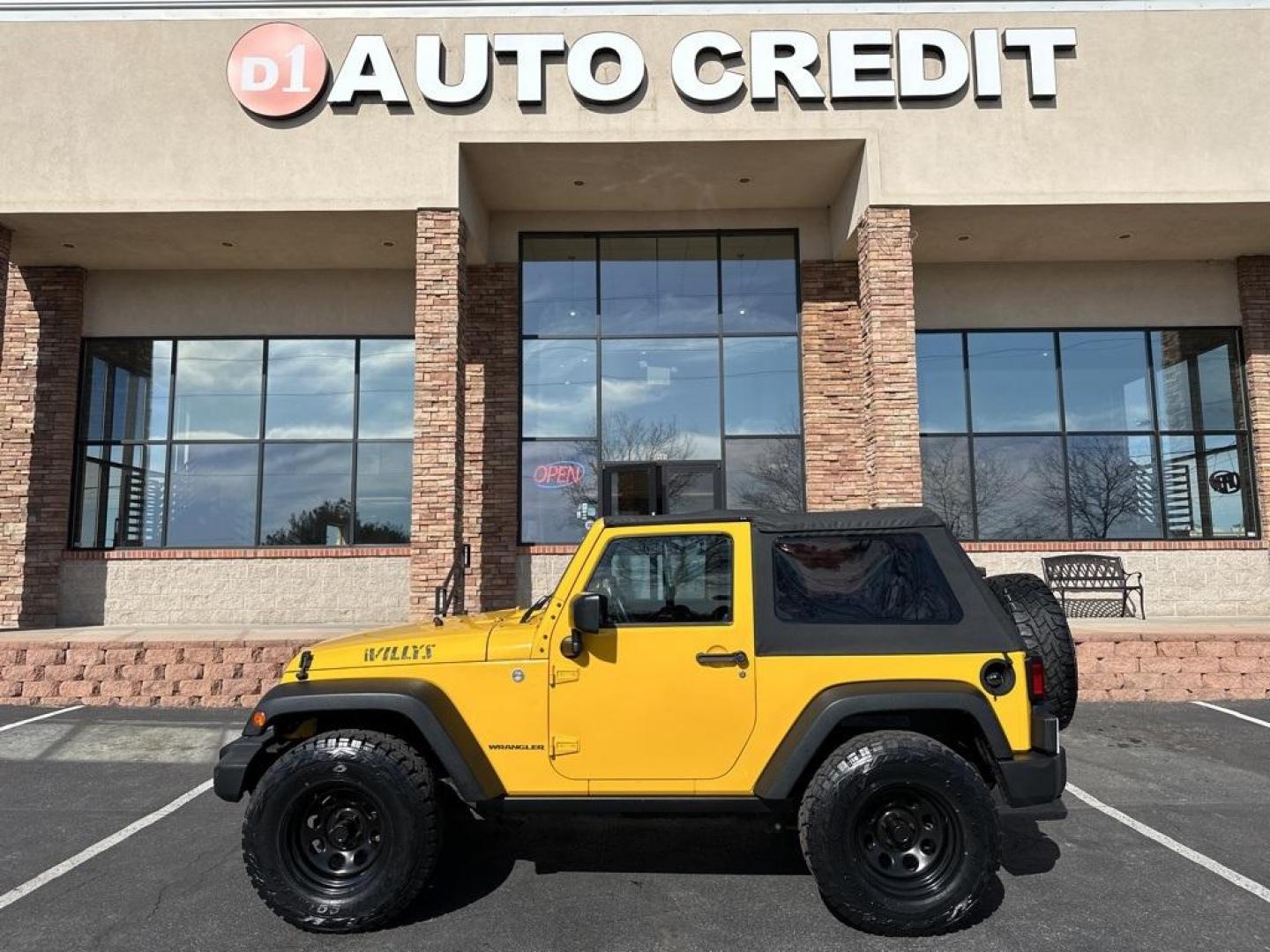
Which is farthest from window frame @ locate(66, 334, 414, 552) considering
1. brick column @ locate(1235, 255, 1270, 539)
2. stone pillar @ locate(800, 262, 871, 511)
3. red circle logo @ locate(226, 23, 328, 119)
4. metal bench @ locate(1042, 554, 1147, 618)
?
brick column @ locate(1235, 255, 1270, 539)

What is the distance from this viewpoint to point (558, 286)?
1258 centimetres

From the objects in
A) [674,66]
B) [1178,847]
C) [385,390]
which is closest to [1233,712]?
[1178,847]

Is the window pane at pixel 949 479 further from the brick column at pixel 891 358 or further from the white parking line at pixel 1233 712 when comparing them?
the white parking line at pixel 1233 712

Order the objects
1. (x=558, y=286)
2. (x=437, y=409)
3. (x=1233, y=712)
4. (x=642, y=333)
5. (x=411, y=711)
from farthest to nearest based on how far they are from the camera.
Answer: (x=558, y=286), (x=642, y=333), (x=437, y=409), (x=1233, y=712), (x=411, y=711)

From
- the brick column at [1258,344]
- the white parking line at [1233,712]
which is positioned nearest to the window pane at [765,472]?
the white parking line at [1233,712]

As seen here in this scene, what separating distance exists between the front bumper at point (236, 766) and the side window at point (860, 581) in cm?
258

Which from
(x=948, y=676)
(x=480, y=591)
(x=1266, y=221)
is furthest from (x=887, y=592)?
(x=1266, y=221)

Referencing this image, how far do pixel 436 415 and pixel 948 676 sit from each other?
8.11 metres

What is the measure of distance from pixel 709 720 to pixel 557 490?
877 cm

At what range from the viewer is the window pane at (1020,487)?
1253 cm

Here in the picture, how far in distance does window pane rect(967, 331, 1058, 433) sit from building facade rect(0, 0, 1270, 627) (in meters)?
0.06

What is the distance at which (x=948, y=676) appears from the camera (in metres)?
3.50

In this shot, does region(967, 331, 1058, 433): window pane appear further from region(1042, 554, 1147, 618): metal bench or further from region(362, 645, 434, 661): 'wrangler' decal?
region(362, 645, 434, 661): 'wrangler' decal

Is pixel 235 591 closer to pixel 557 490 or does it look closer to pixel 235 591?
pixel 235 591
